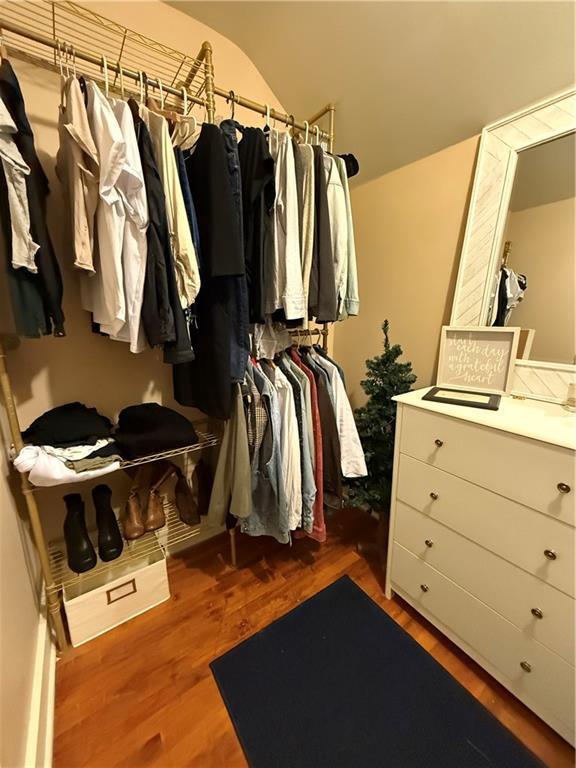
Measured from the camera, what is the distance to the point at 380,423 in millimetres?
1493

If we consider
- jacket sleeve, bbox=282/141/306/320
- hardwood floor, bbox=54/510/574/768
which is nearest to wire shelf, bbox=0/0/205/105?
jacket sleeve, bbox=282/141/306/320

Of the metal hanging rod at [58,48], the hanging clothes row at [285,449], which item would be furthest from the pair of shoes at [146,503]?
the metal hanging rod at [58,48]

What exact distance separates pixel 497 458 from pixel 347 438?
59 cm

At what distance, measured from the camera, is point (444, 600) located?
120cm

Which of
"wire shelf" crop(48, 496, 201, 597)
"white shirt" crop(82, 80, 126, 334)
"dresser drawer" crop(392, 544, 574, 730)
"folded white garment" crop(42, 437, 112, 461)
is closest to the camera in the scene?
"white shirt" crop(82, 80, 126, 334)

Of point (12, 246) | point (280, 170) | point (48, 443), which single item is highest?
point (280, 170)

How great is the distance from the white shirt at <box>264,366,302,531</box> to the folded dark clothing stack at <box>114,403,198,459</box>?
0.36 metres

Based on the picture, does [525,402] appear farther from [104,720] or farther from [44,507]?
[44,507]

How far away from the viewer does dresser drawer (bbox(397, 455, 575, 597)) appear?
0.89 metres

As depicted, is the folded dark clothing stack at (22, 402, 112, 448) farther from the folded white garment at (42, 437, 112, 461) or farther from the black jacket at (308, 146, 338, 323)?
the black jacket at (308, 146, 338, 323)

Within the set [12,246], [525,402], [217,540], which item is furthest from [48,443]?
[525,402]

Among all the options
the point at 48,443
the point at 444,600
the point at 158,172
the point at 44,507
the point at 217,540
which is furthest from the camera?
the point at 217,540

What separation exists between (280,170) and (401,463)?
119cm

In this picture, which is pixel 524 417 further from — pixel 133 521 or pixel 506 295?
pixel 133 521
